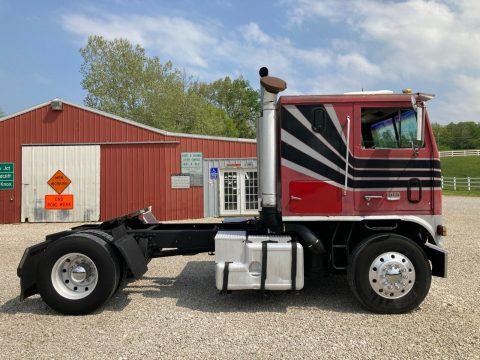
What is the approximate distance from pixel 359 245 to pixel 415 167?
1.23 metres

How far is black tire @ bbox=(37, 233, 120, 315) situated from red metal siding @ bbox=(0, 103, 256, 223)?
35.9 ft

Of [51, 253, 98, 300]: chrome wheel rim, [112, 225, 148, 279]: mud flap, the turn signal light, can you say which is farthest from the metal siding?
the turn signal light

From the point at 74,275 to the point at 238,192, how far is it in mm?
11810

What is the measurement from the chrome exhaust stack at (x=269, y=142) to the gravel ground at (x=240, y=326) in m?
1.45

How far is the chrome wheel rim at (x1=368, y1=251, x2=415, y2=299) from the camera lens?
16.2 ft

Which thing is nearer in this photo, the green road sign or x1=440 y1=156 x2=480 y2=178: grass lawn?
the green road sign

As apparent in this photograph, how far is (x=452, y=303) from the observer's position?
5.32 meters

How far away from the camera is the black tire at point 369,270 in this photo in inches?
194

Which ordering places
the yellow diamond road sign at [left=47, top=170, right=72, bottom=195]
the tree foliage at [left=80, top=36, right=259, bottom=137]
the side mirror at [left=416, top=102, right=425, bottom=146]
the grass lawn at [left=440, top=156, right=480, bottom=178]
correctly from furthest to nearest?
the grass lawn at [left=440, top=156, right=480, bottom=178] < the tree foliage at [left=80, top=36, right=259, bottom=137] < the yellow diamond road sign at [left=47, top=170, right=72, bottom=195] < the side mirror at [left=416, top=102, right=425, bottom=146]

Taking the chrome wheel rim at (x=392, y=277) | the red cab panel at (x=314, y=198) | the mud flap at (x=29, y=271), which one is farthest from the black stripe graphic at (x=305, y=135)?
the mud flap at (x=29, y=271)

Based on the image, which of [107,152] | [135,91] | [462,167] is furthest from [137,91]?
[462,167]

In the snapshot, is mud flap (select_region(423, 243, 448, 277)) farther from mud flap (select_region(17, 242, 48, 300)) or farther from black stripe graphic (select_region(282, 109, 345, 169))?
mud flap (select_region(17, 242, 48, 300))

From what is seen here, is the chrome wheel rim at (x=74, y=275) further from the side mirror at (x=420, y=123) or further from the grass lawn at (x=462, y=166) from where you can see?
the grass lawn at (x=462, y=166)

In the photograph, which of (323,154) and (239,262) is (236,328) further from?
(323,154)
